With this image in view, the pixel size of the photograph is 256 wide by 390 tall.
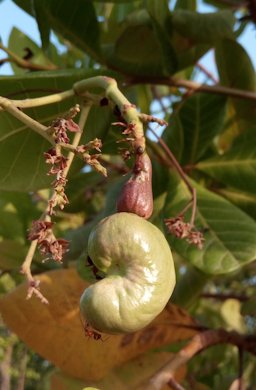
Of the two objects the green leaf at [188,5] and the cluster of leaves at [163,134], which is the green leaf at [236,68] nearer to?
the cluster of leaves at [163,134]

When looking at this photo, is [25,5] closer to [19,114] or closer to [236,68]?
[236,68]

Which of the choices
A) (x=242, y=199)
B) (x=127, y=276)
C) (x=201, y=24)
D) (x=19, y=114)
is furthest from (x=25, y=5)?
(x=127, y=276)

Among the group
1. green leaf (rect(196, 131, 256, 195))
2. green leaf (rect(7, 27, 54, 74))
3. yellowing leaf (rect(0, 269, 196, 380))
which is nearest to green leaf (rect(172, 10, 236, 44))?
green leaf (rect(196, 131, 256, 195))

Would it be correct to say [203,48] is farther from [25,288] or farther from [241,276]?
[241,276]

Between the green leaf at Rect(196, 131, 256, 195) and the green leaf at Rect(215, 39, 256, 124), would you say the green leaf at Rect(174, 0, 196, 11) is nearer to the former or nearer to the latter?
the green leaf at Rect(215, 39, 256, 124)

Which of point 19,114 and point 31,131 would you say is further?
point 31,131

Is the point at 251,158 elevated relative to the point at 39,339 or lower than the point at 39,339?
elevated

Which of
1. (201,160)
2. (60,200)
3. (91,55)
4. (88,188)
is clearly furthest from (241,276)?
(60,200)
